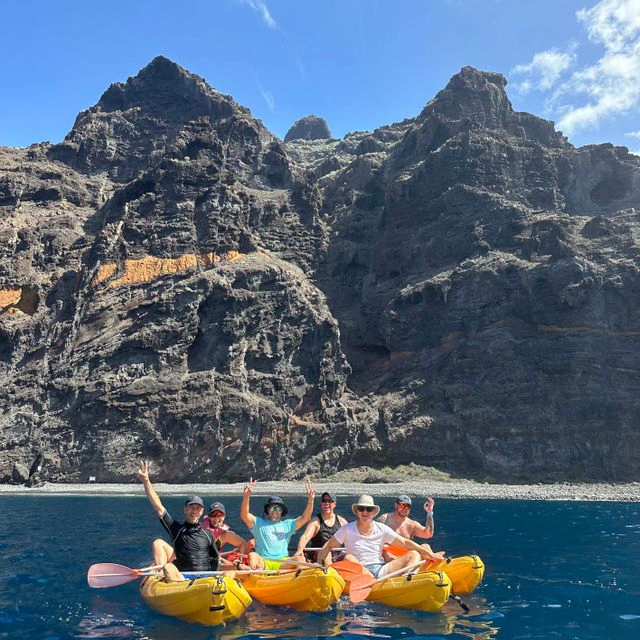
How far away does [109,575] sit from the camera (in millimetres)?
12828

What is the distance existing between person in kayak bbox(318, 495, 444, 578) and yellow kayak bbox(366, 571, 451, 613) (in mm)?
460

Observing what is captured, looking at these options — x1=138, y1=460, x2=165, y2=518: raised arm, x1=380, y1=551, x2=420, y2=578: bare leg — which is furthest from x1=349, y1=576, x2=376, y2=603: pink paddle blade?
x1=138, y1=460, x2=165, y2=518: raised arm

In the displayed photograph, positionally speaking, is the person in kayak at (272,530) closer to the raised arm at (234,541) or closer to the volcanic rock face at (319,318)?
the raised arm at (234,541)

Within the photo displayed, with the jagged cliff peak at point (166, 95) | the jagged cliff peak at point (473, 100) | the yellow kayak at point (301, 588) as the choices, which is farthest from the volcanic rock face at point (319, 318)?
the yellow kayak at point (301, 588)

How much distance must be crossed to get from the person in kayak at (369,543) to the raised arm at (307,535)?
831 mm

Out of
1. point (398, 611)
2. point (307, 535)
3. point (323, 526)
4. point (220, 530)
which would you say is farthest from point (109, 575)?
point (398, 611)

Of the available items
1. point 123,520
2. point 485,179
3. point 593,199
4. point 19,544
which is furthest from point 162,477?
point 593,199

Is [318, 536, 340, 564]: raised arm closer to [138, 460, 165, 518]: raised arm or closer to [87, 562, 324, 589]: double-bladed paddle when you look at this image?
[87, 562, 324, 589]: double-bladed paddle

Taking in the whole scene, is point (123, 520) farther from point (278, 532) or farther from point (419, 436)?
point (419, 436)

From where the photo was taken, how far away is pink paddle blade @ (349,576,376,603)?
11.9 meters

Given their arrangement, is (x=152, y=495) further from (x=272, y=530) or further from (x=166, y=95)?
(x=166, y=95)

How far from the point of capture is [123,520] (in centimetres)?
3081

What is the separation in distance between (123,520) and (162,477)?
94.4 ft

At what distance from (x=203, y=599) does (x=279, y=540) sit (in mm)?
3594
